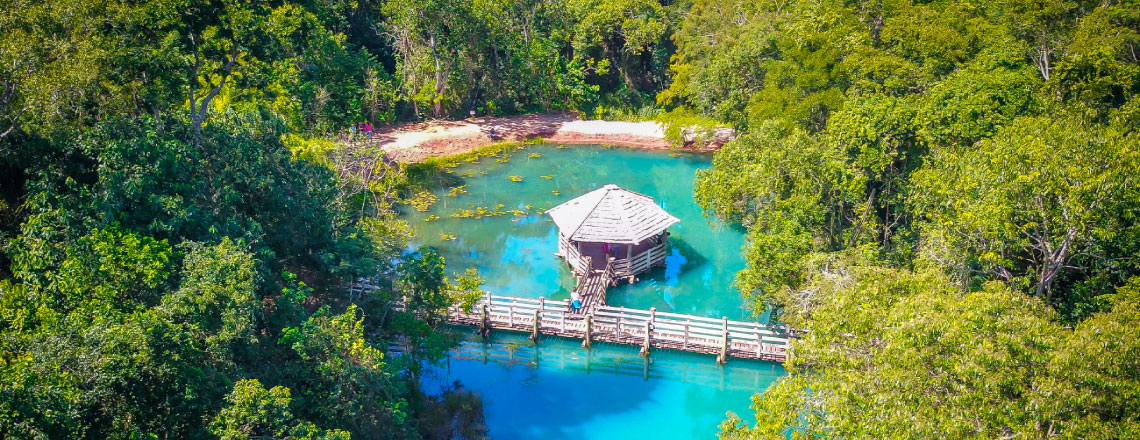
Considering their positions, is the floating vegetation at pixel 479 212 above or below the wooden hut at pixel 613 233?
below

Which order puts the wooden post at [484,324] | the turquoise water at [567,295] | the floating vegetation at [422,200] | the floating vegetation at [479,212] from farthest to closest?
1. the floating vegetation at [422,200]
2. the floating vegetation at [479,212]
3. the wooden post at [484,324]
4. the turquoise water at [567,295]

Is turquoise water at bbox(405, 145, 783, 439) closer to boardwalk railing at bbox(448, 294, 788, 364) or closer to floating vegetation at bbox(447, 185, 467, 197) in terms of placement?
floating vegetation at bbox(447, 185, 467, 197)

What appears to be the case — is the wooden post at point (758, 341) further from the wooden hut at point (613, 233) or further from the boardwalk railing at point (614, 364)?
the wooden hut at point (613, 233)

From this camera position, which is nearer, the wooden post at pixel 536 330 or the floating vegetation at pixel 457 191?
the wooden post at pixel 536 330

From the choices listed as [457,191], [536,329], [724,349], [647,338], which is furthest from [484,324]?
[457,191]

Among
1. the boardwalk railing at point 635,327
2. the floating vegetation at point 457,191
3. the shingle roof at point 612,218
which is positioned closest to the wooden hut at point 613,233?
the shingle roof at point 612,218

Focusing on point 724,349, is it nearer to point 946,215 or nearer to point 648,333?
point 648,333

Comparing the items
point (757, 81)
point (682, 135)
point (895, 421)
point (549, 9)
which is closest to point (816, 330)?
point (895, 421)

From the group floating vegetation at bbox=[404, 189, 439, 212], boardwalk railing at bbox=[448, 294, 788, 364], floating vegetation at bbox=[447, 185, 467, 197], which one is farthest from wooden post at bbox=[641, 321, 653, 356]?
floating vegetation at bbox=[447, 185, 467, 197]
